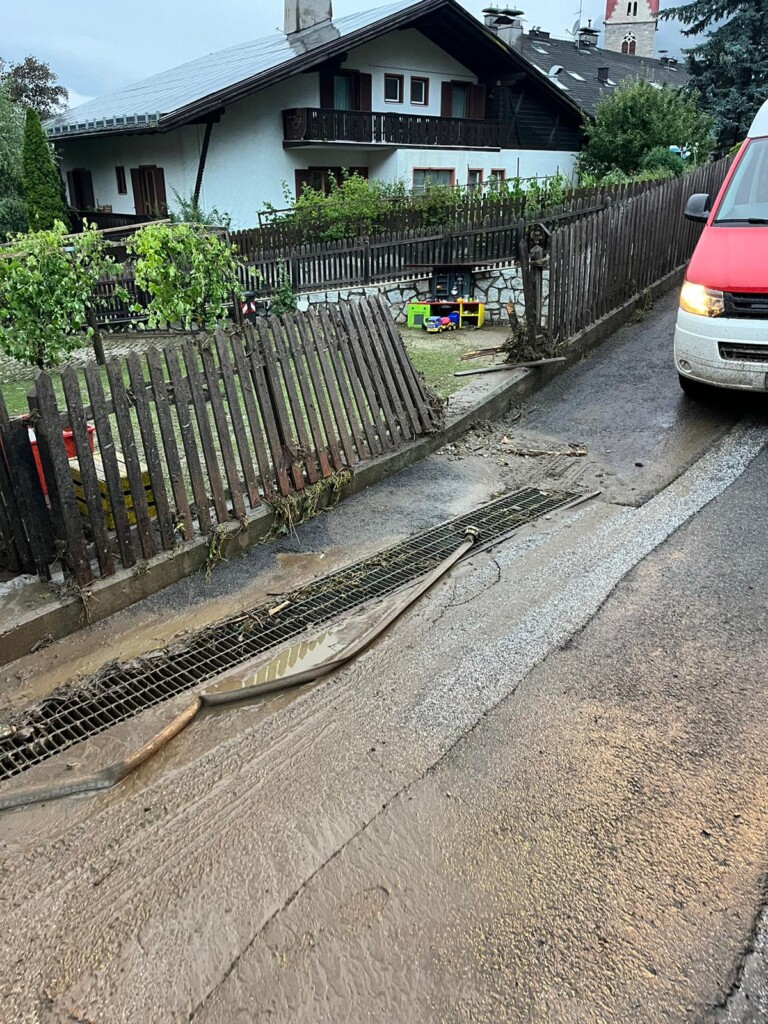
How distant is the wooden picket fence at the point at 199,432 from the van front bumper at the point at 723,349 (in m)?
2.39

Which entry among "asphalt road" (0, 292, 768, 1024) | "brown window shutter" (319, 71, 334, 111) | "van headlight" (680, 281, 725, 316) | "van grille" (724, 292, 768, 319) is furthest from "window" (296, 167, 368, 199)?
"asphalt road" (0, 292, 768, 1024)

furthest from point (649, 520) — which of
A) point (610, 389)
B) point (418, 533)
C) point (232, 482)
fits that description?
point (610, 389)

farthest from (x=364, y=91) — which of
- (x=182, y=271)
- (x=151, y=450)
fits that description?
(x=151, y=450)

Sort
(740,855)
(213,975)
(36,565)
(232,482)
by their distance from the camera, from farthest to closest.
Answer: (232,482)
(36,565)
(740,855)
(213,975)

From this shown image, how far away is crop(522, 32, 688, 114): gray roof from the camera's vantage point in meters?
36.6

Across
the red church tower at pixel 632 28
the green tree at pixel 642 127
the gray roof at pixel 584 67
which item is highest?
the red church tower at pixel 632 28

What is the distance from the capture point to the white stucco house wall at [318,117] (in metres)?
21.3

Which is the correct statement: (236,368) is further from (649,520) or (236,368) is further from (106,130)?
(106,130)

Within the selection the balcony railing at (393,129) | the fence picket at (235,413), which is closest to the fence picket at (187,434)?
the fence picket at (235,413)

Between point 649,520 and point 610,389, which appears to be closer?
point 649,520

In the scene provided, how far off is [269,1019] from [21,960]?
0.85 meters

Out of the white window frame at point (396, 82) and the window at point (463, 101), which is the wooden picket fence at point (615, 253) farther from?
the window at point (463, 101)

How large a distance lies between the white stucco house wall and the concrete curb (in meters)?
15.3

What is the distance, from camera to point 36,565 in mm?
4184
